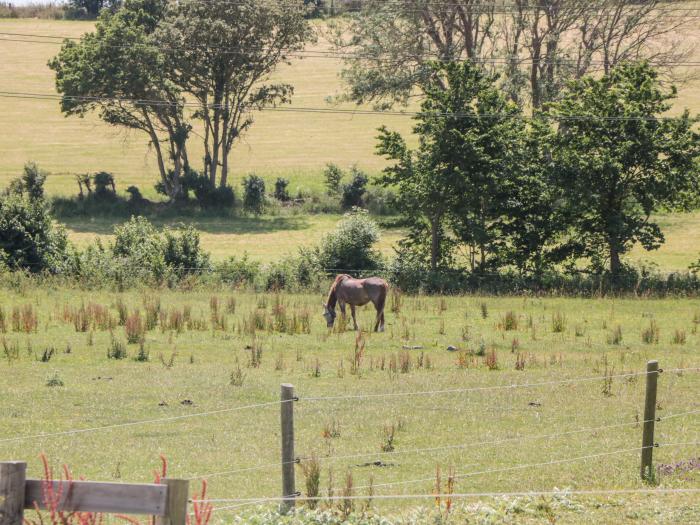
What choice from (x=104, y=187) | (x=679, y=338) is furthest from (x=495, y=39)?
(x=679, y=338)

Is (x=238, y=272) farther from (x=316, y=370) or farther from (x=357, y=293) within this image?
(x=316, y=370)

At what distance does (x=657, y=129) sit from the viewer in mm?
36281

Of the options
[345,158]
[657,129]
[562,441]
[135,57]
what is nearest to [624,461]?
[562,441]

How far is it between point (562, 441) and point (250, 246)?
37.8m

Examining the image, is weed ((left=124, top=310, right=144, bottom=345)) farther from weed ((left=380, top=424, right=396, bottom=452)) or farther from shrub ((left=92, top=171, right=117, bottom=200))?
shrub ((left=92, top=171, right=117, bottom=200))

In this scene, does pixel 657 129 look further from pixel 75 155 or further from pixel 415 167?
pixel 75 155

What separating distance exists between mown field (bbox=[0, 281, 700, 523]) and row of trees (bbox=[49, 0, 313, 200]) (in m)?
30.9

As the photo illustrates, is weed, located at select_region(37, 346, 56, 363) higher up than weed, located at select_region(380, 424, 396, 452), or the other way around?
weed, located at select_region(380, 424, 396, 452)

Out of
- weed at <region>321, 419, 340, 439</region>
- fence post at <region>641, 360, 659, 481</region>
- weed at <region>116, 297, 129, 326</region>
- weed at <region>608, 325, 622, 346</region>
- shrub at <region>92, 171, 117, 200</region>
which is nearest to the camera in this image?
fence post at <region>641, 360, 659, 481</region>

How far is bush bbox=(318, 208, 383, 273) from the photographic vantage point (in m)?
37.4

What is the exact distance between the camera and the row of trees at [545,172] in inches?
1433

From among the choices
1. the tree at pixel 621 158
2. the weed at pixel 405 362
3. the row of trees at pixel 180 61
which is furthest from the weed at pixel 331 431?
the row of trees at pixel 180 61

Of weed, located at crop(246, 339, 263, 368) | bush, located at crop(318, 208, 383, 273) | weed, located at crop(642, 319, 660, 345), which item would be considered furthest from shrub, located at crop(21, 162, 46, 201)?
weed, located at crop(642, 319, 660, 345)

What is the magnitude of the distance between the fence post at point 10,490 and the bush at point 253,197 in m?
55.6
